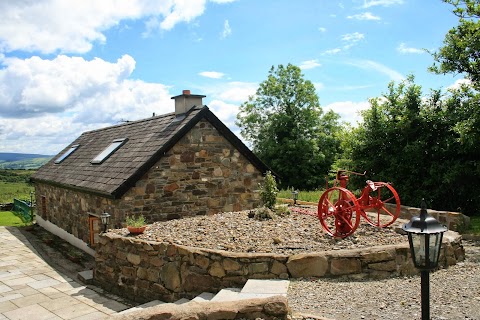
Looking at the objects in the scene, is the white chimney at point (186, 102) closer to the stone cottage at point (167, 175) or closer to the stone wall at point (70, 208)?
the stone cottage at point (167, 175)

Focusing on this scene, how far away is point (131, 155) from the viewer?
1295cm

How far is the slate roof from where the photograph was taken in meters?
11.6

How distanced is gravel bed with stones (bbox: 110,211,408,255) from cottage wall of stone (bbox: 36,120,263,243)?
1.66 meters

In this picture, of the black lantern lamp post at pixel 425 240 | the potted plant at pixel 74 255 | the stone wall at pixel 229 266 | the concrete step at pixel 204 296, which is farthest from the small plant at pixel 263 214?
the potted plant at pixel 74 255

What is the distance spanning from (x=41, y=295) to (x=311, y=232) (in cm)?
673

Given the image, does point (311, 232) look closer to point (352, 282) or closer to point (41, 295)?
point (352, 282)

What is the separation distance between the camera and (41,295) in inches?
382

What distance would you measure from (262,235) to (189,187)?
182 inches

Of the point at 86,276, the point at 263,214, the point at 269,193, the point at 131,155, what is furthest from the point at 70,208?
the point at 263,214

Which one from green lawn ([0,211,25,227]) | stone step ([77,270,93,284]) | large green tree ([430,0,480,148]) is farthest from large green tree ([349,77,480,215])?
green lawn ([0,211,25,227])

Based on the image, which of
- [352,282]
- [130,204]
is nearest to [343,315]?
[352,282]

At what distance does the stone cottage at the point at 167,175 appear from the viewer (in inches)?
459

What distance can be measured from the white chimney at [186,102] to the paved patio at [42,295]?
6.27 metres

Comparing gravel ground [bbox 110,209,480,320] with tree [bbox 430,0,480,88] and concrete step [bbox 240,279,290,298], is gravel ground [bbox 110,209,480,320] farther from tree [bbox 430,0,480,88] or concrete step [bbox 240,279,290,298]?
tree [bbox 430,0,480,88]
